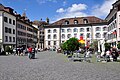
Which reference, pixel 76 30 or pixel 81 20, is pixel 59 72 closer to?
pixel 76 30

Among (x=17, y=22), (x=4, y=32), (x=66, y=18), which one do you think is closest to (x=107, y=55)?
(x=4, y=32)

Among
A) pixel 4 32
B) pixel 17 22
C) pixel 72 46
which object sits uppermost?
pixel 17 22

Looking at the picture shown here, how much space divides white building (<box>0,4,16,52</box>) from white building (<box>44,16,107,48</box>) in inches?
1267

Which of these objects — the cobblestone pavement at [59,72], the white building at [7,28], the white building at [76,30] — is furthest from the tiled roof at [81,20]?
the cobblestone pavement at [59,72]

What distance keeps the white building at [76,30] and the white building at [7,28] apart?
106ft

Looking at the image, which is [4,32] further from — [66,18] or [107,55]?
[66,18]

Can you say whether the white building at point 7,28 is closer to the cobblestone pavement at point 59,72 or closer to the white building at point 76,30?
the white building at point 76,30

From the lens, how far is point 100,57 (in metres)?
26.5

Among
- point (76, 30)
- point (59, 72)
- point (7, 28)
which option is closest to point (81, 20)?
point (76, 30)

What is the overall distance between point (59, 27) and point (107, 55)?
66.6m

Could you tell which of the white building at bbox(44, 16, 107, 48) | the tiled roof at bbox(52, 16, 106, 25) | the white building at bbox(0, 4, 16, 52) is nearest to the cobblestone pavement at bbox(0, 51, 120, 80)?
the white building at bbox(0, 4, 16, 52)

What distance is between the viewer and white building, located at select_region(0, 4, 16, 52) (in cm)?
5156

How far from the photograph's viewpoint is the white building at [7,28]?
5156 centimetres

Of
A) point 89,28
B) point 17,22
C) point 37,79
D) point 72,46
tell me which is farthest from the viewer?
point 89,28
